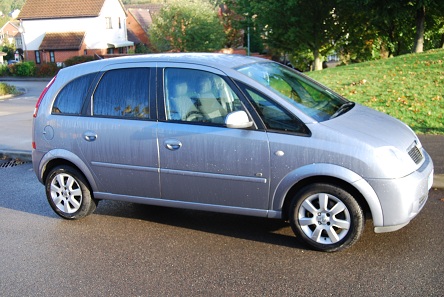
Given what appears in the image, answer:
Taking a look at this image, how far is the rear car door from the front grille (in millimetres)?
2484

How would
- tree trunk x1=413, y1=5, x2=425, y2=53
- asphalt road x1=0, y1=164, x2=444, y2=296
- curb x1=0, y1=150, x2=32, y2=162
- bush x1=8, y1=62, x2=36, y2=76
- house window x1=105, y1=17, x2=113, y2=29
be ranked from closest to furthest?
asphalt road x1=0, y1=164, x2=444, y2=296 < curb x1=0, y1=150, x2=32, y2=162 < tree trunk x1=413, y1=5, x2=425, y2=53 < bush x1=8, y1=62, x2=36, y2=76 < house window x1=105, y1=17, x2=113, y2=29

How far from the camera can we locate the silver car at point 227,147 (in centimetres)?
464

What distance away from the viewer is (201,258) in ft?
15.9

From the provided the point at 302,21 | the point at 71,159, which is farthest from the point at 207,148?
the point at 302,21

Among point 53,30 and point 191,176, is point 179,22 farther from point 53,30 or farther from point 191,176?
point 191,176

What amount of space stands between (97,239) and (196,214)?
123 cm

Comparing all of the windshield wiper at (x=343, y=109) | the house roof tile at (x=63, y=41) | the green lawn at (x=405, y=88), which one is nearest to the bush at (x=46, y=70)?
the house roof tile at (x=63, y=41)

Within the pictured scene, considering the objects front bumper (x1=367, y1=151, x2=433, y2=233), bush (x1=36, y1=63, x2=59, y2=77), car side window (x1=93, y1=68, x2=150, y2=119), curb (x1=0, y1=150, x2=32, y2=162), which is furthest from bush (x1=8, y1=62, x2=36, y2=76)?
front bumper (x1=367, y1=151, x2=433, y2=233)

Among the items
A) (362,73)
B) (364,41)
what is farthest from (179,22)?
(362,73)

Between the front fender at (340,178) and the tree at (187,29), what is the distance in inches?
1845

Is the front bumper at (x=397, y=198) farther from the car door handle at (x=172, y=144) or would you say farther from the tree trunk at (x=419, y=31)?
the tree trunk at (x=419, y=31)

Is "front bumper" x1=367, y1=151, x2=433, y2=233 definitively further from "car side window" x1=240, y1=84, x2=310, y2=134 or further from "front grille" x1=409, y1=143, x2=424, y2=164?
"car side window" x1=240, y1=84, x2=310, y2=134

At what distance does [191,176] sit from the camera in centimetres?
519

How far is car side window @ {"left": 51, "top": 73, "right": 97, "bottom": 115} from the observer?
5875 millimetres
